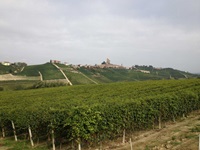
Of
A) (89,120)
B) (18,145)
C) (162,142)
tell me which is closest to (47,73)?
(18,145)

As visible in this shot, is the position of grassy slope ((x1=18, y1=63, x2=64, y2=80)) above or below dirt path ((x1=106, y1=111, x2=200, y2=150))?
above

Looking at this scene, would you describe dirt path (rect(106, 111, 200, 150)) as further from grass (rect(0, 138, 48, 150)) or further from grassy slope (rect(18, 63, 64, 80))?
grassy slope (rect(18, 63, 64, 80))

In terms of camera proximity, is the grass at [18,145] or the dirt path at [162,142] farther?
the grass at [18,145]

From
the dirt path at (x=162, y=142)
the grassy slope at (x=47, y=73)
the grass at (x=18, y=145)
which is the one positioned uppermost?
the grassy slope at (x=47, y=73)

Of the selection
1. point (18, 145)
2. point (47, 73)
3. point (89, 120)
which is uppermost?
point (47, 73)

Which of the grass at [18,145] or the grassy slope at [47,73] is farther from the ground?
the grassy slope at [47,73]

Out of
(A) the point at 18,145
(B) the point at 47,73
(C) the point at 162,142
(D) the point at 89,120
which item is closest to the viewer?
(D) the point at 89,120

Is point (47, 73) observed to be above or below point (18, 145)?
above

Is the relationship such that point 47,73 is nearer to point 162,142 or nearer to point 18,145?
point 18,145

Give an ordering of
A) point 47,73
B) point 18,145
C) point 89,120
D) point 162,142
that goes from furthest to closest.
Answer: point 47,73
point 18,145
point 162,142
point 89,120

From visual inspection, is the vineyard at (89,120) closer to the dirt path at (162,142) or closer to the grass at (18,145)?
the grass at (18,145)

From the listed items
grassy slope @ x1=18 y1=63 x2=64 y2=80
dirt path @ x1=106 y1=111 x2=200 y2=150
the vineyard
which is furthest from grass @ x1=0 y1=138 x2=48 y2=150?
grassy slope @ x1=18 y1=63 x2=64 y2=80

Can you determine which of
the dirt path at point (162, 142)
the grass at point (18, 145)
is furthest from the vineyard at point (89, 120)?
the dirt path at point (162, 142)

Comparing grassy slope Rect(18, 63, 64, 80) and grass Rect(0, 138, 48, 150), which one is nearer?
grass Rect(0, 138, 48, 150)
